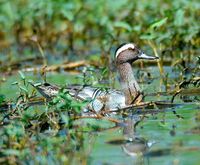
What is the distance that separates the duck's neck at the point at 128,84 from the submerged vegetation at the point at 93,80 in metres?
0.20

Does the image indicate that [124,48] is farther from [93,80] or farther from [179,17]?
[179,17]

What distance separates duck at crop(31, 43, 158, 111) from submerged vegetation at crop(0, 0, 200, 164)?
0.20 m

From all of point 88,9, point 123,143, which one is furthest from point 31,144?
point 88,9

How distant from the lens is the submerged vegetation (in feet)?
26.9

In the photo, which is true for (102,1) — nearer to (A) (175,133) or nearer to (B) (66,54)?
(B) (66,54)

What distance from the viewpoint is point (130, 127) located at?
9562 millimetres

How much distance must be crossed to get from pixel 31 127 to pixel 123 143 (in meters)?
1.22

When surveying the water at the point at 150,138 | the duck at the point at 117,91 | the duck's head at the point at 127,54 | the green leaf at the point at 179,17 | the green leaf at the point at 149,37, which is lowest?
the water at the point at 150,138

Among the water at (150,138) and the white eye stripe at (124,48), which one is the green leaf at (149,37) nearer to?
the white eye stripe at (124,48)

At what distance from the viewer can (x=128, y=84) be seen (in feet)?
40.7

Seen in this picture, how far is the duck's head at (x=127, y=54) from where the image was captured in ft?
42.0

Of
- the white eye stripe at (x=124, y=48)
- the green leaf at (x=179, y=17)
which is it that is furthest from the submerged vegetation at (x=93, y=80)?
the white eye stripe at (x=124, y=48)

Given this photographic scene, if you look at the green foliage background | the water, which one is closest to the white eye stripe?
the water

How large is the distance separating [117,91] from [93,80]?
0.96m
